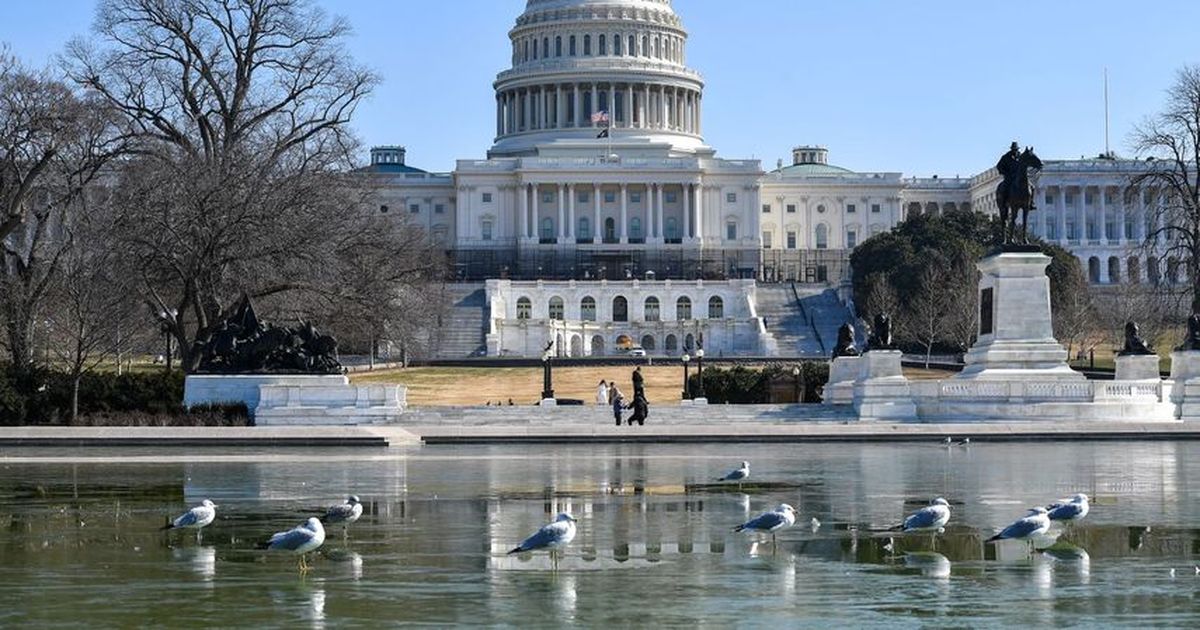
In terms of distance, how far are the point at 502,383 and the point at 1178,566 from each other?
64628mm

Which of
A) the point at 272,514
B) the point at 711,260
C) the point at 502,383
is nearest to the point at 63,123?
the point at 502,383

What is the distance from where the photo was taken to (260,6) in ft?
218

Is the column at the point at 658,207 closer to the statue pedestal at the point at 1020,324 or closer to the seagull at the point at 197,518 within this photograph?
the statue pedestal at the point at 1020,324

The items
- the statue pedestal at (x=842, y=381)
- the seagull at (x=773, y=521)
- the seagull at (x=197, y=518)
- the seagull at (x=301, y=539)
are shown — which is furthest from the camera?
the statue pedestal at (x=842, y=381)

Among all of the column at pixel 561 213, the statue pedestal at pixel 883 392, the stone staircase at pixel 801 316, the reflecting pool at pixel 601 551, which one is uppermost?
the column at pixel 561 213

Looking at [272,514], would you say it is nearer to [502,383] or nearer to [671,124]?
[502,383]

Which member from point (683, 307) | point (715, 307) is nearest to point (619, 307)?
point (683, 307)

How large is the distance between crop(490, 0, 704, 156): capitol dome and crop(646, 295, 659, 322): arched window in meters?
39.0

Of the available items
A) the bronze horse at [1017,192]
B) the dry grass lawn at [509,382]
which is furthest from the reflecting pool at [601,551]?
the dry grass lawn at [509,382]

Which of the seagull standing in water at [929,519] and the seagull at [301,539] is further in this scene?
the seagull standing in water at [929,519]

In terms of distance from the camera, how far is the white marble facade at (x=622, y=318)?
124 metres

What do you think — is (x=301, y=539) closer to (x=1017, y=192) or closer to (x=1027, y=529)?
(x=1027, y=529)

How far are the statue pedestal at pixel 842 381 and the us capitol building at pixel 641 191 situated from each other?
3387 inches

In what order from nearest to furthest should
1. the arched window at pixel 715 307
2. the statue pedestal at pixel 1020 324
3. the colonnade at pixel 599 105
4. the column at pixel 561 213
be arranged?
the statue pedestal at pixel 1020 324 → the arched window at pixel 715 307 → the column at pixel 561 213 → the colonnade at pixel 599 105
